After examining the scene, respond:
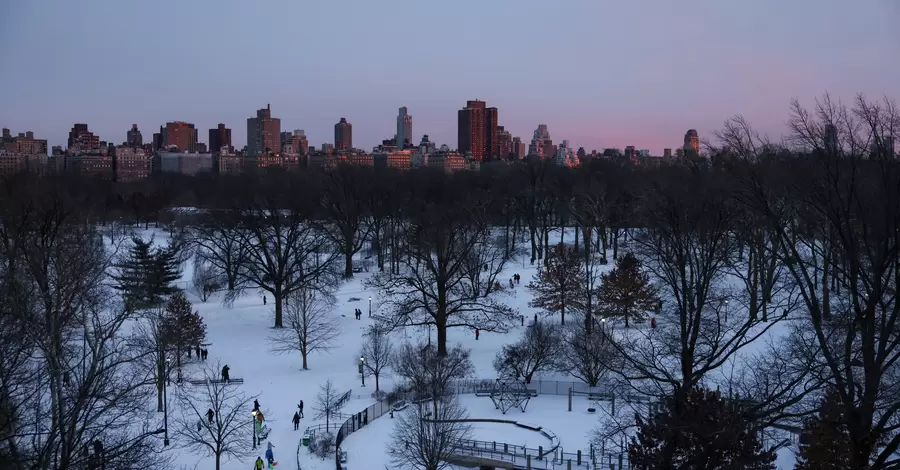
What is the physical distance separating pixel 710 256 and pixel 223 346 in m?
19.1

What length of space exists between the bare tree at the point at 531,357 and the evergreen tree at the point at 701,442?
923 cm

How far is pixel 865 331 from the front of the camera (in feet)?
28.4

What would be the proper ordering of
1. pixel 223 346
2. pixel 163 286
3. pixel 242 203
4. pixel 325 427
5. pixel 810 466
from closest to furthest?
pixel 810 466
pixel 325 427
pixel 223 346
pixel 163 286
pixel 242 203

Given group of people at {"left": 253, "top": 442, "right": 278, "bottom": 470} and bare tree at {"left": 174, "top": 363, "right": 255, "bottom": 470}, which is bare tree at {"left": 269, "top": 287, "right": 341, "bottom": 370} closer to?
bare tree at {"left": 174, "top": 363, "right": 255, "bottom": 470}

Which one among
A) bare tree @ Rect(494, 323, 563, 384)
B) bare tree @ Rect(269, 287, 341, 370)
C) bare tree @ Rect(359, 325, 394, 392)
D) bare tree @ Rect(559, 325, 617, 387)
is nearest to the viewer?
bare tree @ Rect(559, 325, 617, 387)

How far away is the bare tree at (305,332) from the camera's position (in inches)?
947

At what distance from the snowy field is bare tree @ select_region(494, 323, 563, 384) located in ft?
2.30

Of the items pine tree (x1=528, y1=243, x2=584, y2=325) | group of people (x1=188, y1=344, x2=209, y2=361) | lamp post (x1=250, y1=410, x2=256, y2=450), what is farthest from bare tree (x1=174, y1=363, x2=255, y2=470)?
pine tree (x1=528, y1=243, x2=584, y2=325)

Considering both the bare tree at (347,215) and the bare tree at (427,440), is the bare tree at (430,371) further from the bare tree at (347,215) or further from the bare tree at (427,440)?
the bare tree at (347,215)

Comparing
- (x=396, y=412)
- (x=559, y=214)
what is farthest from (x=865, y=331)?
(x=559, y=214)

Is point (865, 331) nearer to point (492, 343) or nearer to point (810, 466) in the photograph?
point (810, 466)

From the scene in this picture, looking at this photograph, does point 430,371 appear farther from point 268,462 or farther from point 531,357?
point 268,462

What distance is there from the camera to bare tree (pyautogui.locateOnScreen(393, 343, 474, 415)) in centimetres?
1797

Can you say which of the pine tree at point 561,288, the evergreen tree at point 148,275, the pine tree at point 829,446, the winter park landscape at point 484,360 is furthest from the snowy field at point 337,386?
the pine tree at point 829,446
